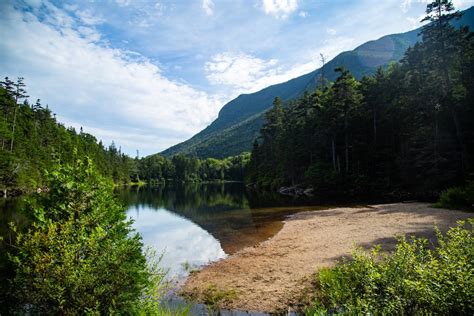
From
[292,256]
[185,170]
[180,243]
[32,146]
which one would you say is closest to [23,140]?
[32,146]

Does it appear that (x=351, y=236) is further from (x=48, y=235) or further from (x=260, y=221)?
(x=48, y=235)

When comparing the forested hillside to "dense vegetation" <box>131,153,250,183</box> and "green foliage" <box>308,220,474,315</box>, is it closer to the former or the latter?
"green foliage" <box>308,220,474,315</box>

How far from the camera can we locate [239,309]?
9.34 meters

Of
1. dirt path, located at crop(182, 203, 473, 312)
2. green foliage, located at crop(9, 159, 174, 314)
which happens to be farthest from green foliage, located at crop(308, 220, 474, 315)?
green foliage, located at crop(9, 159, 174, 314)

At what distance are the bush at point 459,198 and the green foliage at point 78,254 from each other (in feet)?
78.0

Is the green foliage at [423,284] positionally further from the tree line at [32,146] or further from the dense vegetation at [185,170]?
the dense vegetation at [185,170]

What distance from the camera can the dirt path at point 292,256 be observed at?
10109mm

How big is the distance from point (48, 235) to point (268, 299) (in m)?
7.33

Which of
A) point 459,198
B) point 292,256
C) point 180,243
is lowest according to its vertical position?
point 180,243

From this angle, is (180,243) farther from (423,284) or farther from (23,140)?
(23,140)

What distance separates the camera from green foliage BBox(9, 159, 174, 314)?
16.1ft

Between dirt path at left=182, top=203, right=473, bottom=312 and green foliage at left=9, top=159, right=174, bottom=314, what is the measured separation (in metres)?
5.20

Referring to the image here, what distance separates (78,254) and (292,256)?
35.2 ft

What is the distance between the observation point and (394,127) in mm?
43656
